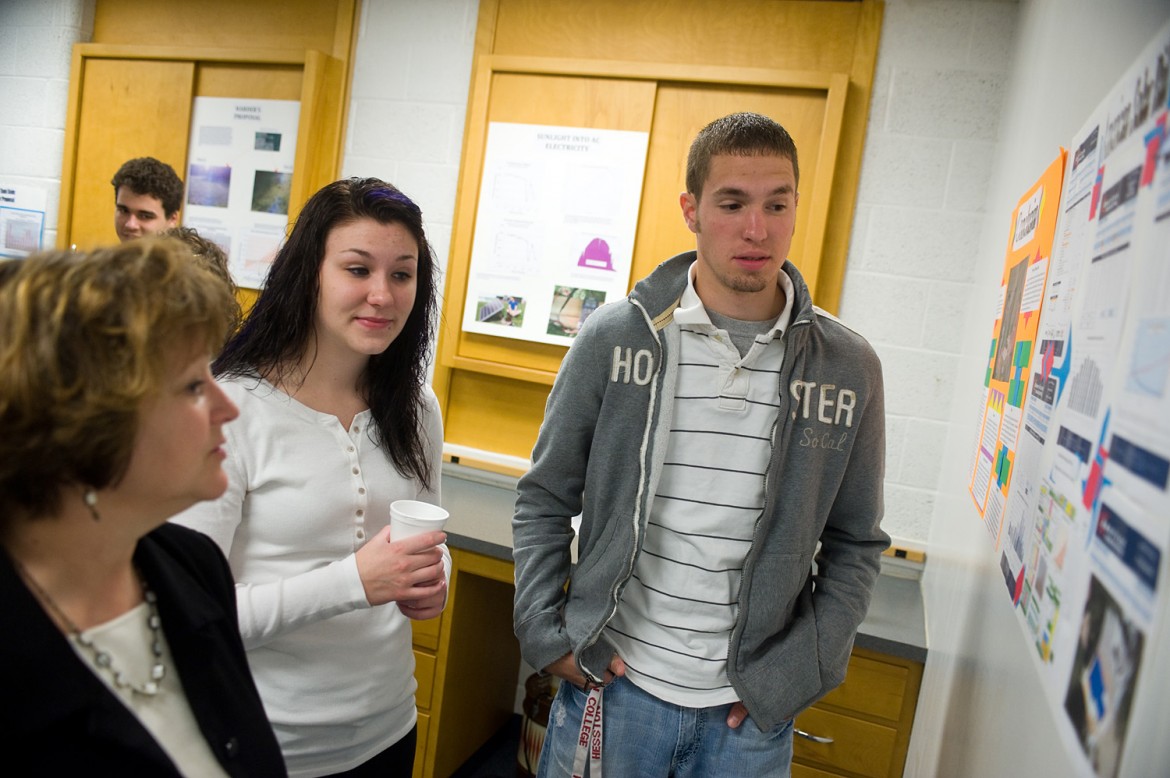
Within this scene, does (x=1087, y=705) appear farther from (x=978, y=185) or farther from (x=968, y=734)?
(x=978, y=185)

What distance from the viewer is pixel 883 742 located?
1.96m

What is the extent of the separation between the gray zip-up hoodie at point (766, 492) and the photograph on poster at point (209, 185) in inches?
91.8

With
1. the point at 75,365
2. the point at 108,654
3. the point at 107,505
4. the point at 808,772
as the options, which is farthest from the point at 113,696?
the point at 808,772

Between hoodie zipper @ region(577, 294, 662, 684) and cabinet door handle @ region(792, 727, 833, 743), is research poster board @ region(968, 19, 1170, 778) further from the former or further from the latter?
cabinet door handle @ region(792, 727, 833, 743)

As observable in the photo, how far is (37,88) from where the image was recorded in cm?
343

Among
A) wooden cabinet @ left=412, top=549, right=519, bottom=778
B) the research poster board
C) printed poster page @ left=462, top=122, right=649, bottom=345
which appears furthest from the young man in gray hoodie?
printed poster page @ left=462, top=122, right=649, bottom=345

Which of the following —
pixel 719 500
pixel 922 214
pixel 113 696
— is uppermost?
pixel 922 214

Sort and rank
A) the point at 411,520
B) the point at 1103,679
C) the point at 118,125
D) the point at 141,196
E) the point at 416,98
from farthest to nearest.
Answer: the point at 118,125
the point at 416,98
the point at 141,196
the point at 411,520
the point at 1103,679

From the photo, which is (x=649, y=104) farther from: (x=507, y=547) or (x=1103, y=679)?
(x=1103, y=679)

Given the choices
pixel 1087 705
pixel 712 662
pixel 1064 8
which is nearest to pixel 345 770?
pixel 712 662

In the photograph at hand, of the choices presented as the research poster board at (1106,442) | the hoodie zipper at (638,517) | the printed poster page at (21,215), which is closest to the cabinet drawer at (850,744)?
the hoodie zipper at (638,517)

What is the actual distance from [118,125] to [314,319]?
8.63 ft

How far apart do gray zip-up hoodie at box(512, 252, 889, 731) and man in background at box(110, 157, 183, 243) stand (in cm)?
191

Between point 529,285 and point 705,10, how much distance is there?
107cm
